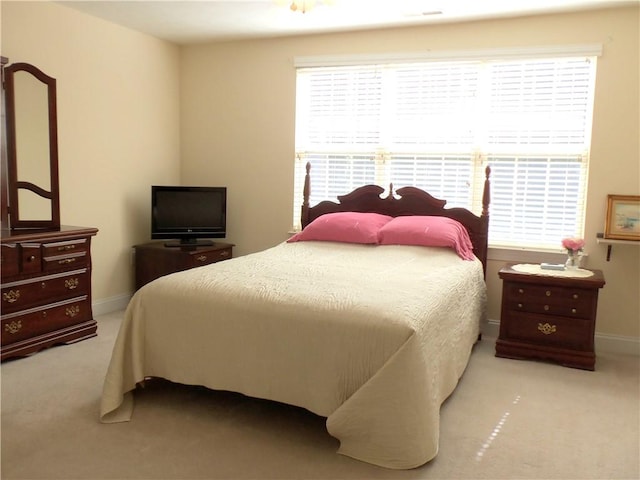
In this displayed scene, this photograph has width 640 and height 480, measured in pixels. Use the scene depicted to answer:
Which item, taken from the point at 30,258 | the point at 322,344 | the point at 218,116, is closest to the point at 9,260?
the point at 30,258

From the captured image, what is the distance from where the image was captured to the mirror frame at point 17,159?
3.42m

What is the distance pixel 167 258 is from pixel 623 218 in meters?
3.52

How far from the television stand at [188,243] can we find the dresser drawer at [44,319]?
99 cm

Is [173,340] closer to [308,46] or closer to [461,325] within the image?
[461,325]

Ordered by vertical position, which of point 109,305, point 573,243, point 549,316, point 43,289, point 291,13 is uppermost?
point 291,13

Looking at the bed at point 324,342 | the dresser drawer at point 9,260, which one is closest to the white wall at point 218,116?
the dresser drawer at point 9,260

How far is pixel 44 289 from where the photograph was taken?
3.48 meters

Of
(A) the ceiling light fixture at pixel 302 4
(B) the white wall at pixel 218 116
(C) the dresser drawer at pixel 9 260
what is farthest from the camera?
(B) the white wall at pixel 218 116

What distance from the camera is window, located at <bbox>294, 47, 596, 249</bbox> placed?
390 cm

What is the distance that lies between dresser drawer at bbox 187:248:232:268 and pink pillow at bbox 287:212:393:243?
0.89 m

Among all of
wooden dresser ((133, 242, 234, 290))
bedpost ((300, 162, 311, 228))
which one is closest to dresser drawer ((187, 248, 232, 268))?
wooden dresser ((133, 242, 234, 290))

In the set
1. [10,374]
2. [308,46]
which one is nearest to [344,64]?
[308,46]

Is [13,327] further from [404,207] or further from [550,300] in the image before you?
[550,300]

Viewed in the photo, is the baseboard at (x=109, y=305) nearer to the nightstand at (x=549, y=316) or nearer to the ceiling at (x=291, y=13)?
the ceiling at (x=291, y=13)
